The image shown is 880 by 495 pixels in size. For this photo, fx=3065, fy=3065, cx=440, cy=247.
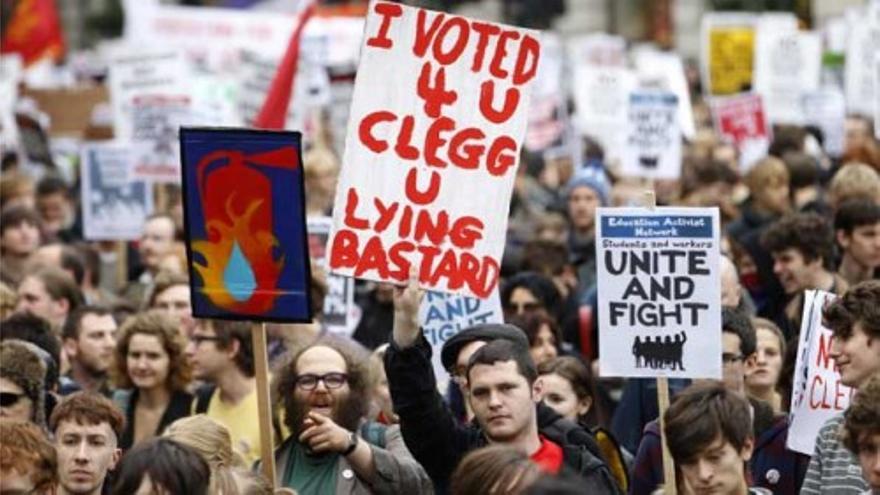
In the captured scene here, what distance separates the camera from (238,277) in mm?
9562

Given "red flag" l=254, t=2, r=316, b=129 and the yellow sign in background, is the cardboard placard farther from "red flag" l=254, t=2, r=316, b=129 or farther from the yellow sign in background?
"red flag" l=254, t=2, r=316, b=129

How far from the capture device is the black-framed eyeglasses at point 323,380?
984 cm

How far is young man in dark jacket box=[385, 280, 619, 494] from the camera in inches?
346

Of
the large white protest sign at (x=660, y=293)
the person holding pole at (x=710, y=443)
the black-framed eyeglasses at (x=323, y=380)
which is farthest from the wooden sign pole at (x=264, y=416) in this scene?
the person holding pole at (x=710, y=443)

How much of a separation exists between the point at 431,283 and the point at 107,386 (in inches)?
138

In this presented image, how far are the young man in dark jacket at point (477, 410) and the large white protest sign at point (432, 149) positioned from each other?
0.83 feet

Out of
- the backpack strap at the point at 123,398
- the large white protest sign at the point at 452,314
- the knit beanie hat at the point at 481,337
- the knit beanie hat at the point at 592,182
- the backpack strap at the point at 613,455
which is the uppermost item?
the knit beanie hat at the point at 592,182

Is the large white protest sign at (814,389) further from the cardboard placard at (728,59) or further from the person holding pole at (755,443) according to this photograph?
the cardboard placard at (728,59)

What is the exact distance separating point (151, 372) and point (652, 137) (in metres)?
9.11

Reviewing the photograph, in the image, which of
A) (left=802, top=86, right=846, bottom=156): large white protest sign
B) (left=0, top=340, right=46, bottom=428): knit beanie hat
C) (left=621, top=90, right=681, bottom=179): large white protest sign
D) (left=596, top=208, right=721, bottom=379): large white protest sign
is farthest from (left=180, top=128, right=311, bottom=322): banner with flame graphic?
(left=802, top=86, right=846, bottom=156): large white protest sign

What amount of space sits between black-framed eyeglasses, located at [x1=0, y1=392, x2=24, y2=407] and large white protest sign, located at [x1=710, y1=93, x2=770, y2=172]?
1387cm

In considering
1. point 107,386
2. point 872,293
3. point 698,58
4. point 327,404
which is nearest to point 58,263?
point 107,386

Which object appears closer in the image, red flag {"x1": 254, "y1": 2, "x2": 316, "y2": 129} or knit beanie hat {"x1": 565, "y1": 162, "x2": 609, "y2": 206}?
knit beanie hat {"x1": 565, "y1": 162, "x2": 609, "y2": 206}

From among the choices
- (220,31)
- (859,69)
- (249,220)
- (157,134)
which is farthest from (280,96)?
(220,31)
